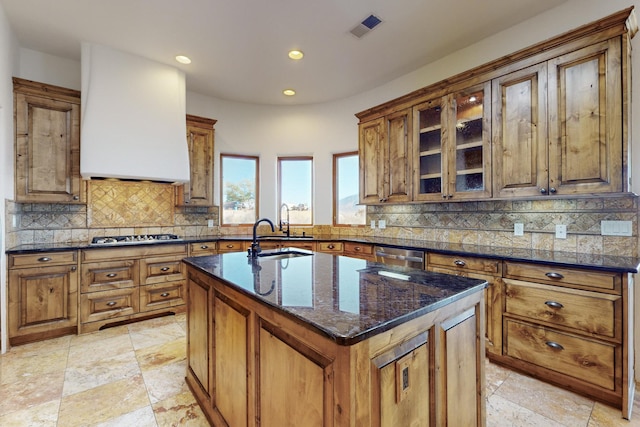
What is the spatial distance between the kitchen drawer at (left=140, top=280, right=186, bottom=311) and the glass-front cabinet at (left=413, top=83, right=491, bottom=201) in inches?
119

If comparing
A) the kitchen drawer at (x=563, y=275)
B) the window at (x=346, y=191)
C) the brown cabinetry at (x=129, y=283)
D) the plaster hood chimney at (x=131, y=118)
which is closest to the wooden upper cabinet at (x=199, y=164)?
the plaster hood chimney at (x=131, y=118)

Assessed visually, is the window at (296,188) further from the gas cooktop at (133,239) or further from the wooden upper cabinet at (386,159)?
the gas cooktop at (133,239)

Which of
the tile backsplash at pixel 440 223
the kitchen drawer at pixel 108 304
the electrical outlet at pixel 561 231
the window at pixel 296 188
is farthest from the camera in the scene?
the window at pixel 296 188

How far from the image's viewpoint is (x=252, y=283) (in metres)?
1.37

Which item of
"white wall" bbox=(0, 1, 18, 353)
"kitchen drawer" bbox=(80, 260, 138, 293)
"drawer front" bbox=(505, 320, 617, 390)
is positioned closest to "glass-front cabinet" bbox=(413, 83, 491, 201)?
"drawer front" bbox=(505, 320, 617, 390)

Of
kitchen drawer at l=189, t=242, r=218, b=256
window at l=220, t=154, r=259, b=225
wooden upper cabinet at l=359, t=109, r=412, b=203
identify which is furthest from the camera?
window at l=220, t=154, r=259, b=225

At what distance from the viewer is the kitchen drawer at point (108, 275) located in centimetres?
306

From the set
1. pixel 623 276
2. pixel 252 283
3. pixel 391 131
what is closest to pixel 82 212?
pixel 252 283

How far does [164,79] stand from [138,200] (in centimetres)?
157

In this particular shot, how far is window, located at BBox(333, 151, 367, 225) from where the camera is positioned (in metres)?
4.50

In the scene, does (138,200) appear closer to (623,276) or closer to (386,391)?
(386,391)

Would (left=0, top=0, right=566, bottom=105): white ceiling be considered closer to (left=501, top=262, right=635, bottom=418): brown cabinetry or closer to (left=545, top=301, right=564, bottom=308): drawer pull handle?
(left=501, top=262, right=635, bottom=418): brown cabinetry

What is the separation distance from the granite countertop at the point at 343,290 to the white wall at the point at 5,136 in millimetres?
2114

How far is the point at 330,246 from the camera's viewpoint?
3977mm
